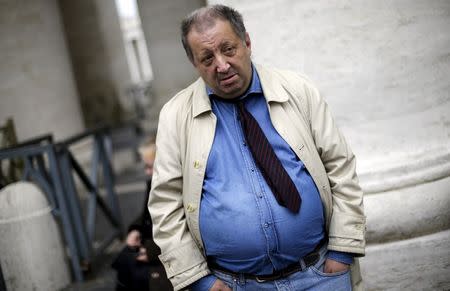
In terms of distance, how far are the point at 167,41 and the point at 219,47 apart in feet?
29.6

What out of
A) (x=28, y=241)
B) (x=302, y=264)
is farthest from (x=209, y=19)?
(x=28, y=241)

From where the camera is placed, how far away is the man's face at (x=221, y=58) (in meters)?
1.76

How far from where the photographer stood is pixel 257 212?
5.72 feet

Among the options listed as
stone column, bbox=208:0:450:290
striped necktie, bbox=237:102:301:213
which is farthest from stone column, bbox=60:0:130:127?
striped necktie, bbox=237:102:301:213

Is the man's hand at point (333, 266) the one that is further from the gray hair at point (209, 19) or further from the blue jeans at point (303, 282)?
the gray hair at point (209, 19)

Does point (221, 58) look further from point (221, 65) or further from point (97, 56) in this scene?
point (97, 56)

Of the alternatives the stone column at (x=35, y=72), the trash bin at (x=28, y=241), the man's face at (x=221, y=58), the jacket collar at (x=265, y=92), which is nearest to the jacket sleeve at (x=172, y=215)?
the jacket collar at (x=265, y=92)

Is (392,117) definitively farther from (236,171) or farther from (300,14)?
(236,171)

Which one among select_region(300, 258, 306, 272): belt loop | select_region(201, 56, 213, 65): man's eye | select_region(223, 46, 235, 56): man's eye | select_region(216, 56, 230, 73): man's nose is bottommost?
select_region(300, 258, 306, 272): belt loop

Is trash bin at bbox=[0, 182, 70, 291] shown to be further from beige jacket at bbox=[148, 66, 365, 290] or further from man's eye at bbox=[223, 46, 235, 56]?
man's eye at bbox=[223, 46, 235, 56]

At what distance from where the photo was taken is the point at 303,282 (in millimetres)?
1854

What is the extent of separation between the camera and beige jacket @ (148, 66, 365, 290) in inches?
72.0

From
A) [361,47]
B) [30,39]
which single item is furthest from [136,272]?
[30,39]

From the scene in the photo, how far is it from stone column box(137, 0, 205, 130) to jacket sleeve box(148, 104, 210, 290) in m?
8.45
